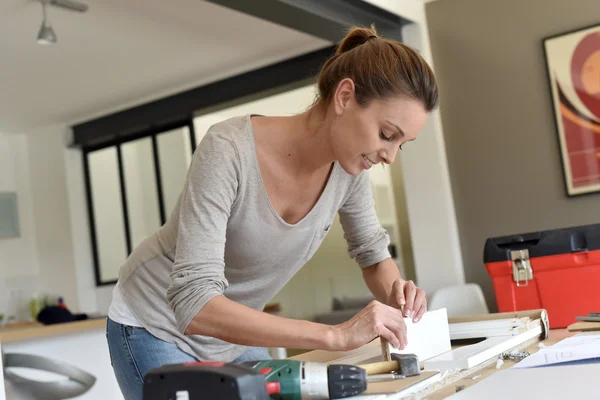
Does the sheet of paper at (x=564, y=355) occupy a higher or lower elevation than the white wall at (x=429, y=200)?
lower

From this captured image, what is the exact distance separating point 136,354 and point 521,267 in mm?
1481

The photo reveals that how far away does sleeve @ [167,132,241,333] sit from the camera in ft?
3.85

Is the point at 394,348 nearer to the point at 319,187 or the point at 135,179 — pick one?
the point at 319,187

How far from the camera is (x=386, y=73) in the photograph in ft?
4.21

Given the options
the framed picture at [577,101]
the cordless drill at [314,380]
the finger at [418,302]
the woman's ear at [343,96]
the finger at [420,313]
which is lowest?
the cordless drill at [314,380]

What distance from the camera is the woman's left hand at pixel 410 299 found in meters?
1.31

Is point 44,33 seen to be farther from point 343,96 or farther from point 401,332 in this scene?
point 401,332

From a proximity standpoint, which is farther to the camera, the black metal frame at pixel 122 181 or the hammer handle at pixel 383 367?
the black metal frame at pixel 122 181

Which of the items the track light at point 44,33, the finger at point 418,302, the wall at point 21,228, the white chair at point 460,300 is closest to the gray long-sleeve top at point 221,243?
the finger at point 418,302

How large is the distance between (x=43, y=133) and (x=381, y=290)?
5.36 m

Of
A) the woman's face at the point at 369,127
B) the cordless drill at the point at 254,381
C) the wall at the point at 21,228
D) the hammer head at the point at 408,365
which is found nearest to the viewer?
the cordless drill at the point at 254,381

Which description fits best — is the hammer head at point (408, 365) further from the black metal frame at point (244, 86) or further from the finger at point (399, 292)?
the black metal frame at point (244, 86)

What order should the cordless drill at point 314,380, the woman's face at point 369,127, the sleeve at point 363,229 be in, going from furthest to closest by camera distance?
the sleeve at point 363,229 < the woman's face at point 369,127 < the cordless drill at point 314,380

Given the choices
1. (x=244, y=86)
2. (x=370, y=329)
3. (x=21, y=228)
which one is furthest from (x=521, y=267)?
(x=21, y=228)
